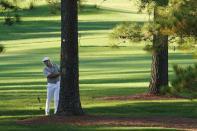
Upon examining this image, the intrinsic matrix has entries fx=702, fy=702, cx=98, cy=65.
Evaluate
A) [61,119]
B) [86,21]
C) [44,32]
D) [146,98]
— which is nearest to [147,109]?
[146,98]

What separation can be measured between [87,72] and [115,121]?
22666mm

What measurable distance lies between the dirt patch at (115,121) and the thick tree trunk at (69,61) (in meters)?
0.40

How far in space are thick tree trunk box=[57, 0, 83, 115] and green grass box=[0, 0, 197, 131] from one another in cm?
146

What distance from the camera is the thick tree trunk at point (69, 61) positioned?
1716 centimetres

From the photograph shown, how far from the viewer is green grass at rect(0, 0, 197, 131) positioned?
66.3 ft

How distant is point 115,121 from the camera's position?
16.4 m

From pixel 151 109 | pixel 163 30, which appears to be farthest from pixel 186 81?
pixel 151 109

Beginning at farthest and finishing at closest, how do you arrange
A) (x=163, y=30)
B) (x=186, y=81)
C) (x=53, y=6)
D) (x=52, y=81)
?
(x=53, y=6)
(x=52, y=81)
(x=163, y=30)
(x=186, y=81)

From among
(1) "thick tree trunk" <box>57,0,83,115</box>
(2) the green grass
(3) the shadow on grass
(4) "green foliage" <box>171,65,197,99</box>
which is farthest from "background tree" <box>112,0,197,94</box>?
(1) "thick tree trunk" <box>57,0,83,115</box>

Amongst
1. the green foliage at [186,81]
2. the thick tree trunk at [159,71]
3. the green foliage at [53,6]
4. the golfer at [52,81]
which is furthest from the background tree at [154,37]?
the green foliage at [186,81]

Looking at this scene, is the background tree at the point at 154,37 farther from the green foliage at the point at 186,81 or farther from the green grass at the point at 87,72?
the green foliage at the point at 186,81

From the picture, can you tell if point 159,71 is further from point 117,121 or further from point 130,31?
point 117,121

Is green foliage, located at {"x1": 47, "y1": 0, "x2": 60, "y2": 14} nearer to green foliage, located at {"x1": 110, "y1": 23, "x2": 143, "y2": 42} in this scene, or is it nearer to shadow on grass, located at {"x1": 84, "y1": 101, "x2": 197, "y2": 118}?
green foliage, located at {"x1": 110, "y1": 23, "x2": 143, "y2": 42}

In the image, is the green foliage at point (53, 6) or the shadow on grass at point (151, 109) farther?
the green foliage at point (53, 6)
